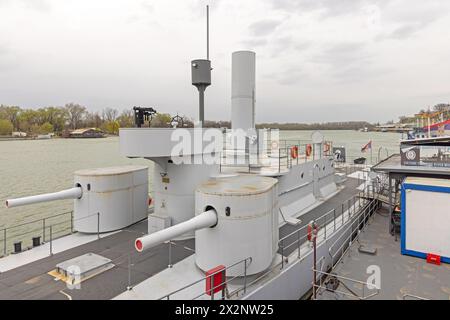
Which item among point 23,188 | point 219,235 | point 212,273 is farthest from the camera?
point 23,188

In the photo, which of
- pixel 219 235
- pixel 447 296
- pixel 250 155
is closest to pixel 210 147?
pixel 219 235

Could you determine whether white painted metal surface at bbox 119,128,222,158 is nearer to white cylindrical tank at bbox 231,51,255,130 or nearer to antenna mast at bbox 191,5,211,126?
antenna mast at bbox 191,5,211,126

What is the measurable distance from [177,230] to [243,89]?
1101 cm

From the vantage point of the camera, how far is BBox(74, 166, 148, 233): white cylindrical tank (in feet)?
33.9

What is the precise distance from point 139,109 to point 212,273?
5.88 meters

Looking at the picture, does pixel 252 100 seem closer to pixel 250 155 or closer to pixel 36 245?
pixel 250 155

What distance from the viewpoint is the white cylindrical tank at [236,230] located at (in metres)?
6.95

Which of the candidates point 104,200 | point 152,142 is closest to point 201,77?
point 152,142

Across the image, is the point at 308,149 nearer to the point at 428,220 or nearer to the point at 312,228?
the point at 428,220

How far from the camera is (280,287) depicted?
735 cm

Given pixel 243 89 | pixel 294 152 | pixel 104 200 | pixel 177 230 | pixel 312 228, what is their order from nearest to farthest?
pixel 177 230 < pixel 312 228 < pixel 104 200 < pixel 294 152 < pixel 243 89

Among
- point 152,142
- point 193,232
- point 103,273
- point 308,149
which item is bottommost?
point 103,273

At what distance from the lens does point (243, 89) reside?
1540cm
